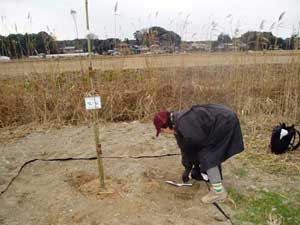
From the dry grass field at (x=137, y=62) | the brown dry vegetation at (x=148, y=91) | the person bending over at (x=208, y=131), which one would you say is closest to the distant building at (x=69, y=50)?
the dry grass field at (x=137, y=62)

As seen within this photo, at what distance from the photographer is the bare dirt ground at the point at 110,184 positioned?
2174 mm

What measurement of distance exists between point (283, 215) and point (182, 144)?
0.86 metres

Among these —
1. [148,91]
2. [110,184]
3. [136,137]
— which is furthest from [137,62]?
[110,184]

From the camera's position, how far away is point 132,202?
2328 mm

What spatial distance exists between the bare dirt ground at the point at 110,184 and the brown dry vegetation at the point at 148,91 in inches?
28.1

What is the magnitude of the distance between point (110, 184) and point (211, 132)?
99cm

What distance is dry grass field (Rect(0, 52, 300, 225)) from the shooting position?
225 cm

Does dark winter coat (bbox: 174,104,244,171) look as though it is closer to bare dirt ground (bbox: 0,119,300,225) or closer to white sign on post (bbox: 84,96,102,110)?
bare dirt ground (bbox: 0,119,300,225)

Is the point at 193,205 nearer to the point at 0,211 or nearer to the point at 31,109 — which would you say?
the point at 0,211

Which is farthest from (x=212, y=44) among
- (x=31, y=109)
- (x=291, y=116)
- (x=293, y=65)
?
(x=31, y=109)

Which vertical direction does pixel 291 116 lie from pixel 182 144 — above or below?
below

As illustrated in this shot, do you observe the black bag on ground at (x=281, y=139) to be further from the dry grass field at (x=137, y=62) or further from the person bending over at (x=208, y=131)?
the dry grass field at (x=137, y=62)

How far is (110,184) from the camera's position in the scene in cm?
262

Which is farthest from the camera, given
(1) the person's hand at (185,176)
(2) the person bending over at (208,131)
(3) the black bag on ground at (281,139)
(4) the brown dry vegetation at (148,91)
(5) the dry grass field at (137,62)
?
(5) the dry grass field at (137,62)
